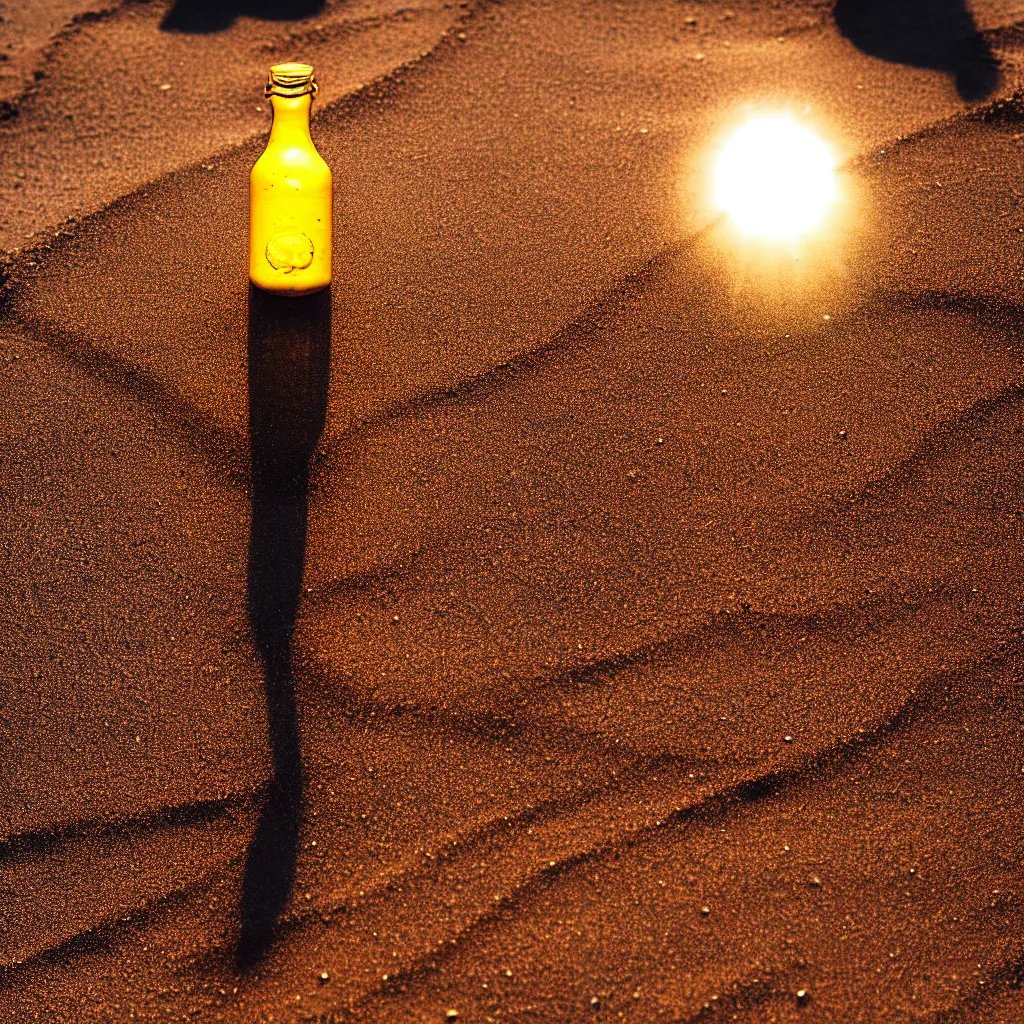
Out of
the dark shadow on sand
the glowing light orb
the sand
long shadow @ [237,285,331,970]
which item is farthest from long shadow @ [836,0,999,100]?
long shadow @ [237,285,331,970]

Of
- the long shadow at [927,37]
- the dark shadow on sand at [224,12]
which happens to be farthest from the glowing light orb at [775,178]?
the dark shadow on sand at [224,12]

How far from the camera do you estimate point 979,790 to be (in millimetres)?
1487

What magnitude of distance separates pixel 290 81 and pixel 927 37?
4.37ft

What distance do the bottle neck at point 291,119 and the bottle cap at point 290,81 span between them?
0.01 metres

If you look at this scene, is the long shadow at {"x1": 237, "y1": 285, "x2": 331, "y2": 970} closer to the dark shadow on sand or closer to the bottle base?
the bottle base

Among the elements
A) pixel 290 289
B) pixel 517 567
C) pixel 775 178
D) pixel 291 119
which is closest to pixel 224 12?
pixel 291 119

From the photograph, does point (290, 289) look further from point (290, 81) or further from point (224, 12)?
point (224, 12)

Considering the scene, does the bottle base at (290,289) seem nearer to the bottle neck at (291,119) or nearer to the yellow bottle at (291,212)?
the yellow bottle at (291,212)

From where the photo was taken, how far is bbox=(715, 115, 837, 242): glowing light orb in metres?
1.79

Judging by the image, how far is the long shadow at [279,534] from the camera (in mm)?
1448

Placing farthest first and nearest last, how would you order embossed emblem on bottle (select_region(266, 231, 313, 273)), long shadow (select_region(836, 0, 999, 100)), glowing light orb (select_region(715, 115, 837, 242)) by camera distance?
long shadow (select_region(836, 0, 999, 100))
glowing light orb (select_region(715, 115, 837, 242))
embossed emblem on bottle (select_region(266, 231, 313, 273))

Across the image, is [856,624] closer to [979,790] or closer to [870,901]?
[979,790]

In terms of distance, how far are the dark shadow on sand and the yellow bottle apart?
0.59 m

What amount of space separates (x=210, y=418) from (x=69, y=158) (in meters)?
0.70
